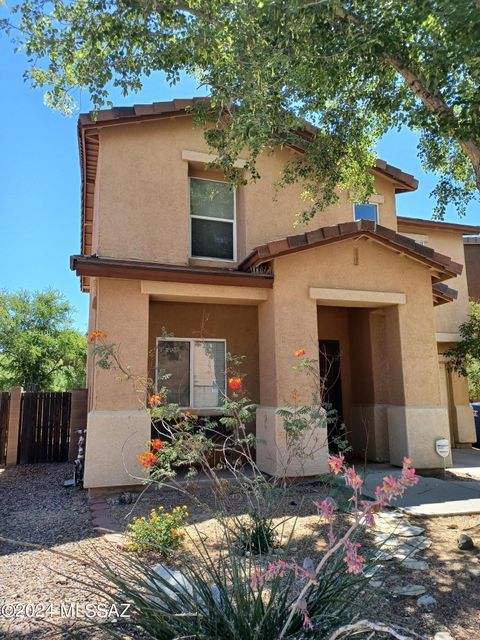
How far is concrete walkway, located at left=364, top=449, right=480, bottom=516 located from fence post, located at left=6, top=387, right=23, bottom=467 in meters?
8.58

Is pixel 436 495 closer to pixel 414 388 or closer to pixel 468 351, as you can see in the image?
pixel 414 388

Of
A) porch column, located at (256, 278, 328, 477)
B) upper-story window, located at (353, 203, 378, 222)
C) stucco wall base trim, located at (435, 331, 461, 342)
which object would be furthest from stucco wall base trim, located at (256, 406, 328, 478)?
stucco wall base trim, located at (435, 331, 461, 342)

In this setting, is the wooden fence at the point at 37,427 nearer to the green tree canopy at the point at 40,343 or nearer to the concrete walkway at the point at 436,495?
the concrete walkway at the point at 436,495

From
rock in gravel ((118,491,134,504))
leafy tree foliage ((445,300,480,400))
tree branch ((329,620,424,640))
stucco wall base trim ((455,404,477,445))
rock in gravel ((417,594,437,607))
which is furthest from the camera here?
stucco wall base trim ((455,404,477,445))

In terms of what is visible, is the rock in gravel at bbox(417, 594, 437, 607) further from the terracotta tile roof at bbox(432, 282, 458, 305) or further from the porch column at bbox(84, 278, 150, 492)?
the terracotta tile roof at bbox(432, 282, 458, 305)

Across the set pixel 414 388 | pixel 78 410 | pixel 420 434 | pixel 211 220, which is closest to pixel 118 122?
pixel 211 220

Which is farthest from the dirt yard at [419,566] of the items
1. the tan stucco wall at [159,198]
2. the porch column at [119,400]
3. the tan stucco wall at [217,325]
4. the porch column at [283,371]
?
the tan stucco wall at [159,198]

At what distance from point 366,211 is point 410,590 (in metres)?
9.78

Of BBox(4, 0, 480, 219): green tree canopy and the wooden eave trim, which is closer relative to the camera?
BBox(4, 0, 480, 219): green tree canopy

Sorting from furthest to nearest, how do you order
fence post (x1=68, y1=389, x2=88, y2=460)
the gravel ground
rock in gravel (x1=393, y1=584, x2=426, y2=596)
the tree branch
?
fence post (x1=68, y1=389, x2=88, y2=460) < rock in gravel (x1=393, y1=584, x2=426, y2=596) < the gravel ground < the tree branch

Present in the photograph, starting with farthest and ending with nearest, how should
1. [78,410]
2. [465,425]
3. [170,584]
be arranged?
1. [465,425]
2. [78,410]
3. [170,584]

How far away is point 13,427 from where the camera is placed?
39.7 ft

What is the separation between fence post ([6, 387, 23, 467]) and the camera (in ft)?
39.3

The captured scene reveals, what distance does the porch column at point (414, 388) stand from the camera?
32.0 ft
